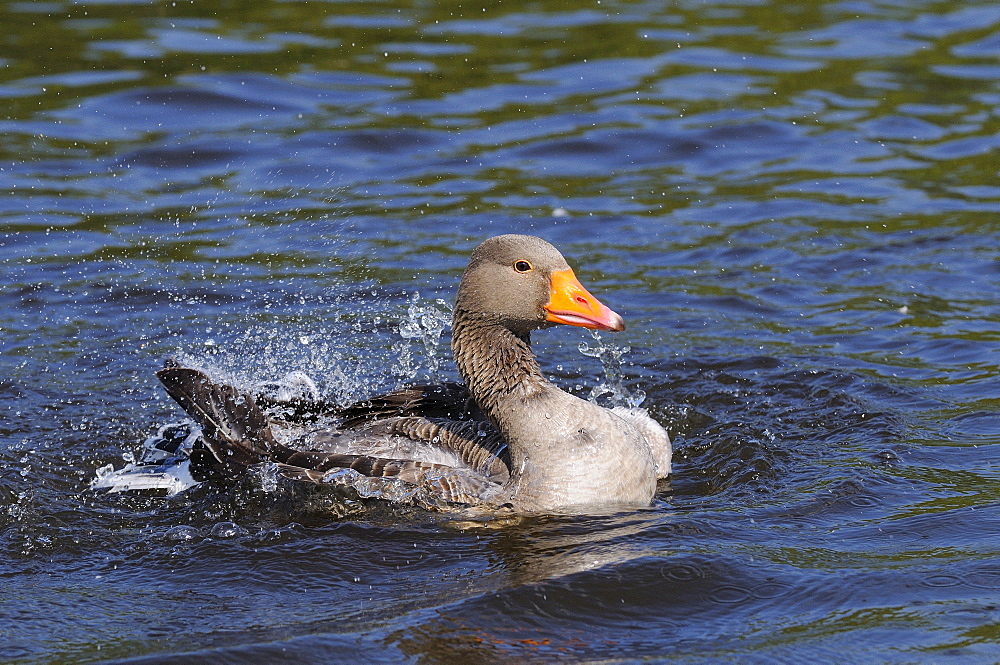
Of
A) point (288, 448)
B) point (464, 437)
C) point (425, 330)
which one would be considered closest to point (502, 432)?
point (464, 437)

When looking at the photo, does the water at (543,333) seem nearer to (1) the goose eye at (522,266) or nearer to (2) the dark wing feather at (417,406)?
(2) the dark wing feather at (417,406)

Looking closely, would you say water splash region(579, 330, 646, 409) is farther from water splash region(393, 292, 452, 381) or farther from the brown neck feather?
the brown neck feather

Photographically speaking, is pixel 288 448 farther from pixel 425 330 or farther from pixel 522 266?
pixel 425 330

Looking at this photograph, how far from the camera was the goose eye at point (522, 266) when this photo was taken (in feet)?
26.7

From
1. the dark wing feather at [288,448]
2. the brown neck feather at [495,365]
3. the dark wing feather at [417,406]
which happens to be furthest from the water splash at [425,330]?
the brown neck feather at [495,365]

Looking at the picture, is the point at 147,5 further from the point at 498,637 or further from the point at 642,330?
the point at 498,637

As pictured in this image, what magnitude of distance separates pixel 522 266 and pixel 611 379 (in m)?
2.49

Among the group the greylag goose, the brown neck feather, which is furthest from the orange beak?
the brown neck feather

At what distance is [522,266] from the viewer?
8156 millimetres

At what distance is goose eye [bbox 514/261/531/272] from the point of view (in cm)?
815

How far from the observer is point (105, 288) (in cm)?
1216

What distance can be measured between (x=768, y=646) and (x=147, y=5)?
52.0 ft

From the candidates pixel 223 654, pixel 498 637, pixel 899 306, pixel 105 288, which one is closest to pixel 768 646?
pixel 498 637

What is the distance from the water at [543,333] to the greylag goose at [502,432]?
24cm
